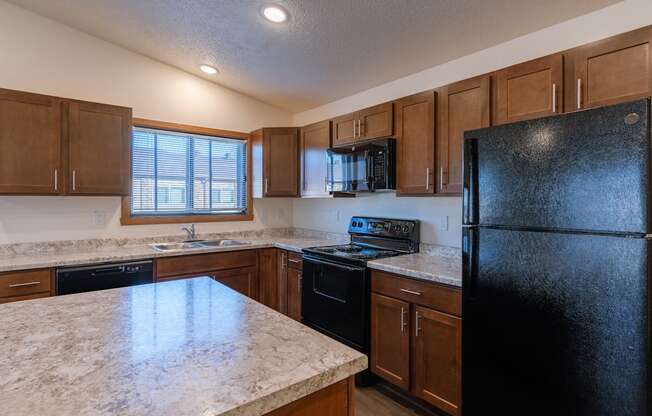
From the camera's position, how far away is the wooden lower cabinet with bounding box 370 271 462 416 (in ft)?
6.50

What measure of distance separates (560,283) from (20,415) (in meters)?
1.70

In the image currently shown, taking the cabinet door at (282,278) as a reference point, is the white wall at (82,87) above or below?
above

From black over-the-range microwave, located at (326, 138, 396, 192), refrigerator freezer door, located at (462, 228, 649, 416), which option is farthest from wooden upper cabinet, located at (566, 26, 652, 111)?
black over-the-range microwave, located at (326, 138, 396, 192)

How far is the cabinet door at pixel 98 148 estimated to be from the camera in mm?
2688

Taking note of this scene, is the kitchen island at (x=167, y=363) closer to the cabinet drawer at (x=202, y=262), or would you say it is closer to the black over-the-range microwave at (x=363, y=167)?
the cabinet drawer at (x=202, y=262)

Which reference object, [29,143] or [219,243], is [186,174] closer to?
[219,243]

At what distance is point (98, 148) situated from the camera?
2785mm

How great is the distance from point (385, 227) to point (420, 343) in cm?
112

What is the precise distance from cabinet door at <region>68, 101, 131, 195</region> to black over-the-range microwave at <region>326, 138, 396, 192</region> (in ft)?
5.67

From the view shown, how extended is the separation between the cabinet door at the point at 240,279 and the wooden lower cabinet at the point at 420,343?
1406 mm

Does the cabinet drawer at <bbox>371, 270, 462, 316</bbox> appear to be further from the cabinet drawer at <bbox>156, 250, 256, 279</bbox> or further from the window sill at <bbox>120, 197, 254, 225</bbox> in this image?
the window sill at <bbox>120, 197, 254, 225</bbox>

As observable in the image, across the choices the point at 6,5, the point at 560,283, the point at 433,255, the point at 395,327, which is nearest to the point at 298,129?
the point at 433,255

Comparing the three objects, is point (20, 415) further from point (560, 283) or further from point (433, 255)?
point (433, 255)

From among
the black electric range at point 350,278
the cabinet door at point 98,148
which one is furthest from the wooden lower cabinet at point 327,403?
the cabinet door at point 98,148
